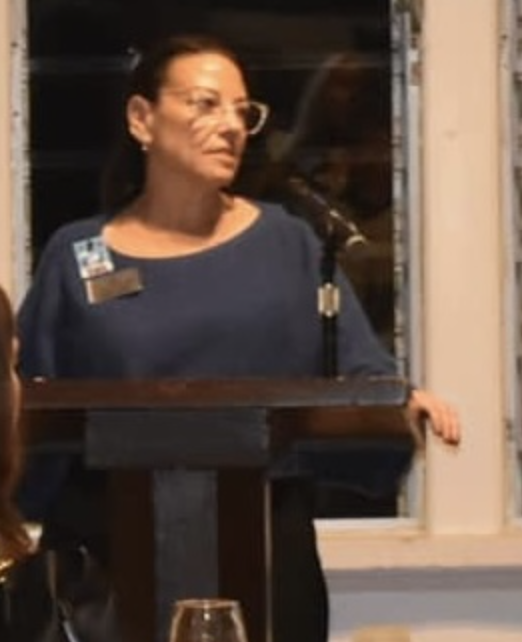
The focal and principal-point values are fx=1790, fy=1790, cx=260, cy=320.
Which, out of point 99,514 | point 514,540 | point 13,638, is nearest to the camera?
point 13,638

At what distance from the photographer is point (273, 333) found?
221cm

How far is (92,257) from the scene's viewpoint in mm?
2258

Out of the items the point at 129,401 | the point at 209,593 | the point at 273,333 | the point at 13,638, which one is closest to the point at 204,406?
the point at 129,401

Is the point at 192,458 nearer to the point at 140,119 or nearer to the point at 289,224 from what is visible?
the point at 289,224

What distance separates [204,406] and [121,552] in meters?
0.18

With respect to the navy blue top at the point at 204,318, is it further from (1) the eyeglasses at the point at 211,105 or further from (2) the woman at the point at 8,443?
(2) the woman at the point at 8,443

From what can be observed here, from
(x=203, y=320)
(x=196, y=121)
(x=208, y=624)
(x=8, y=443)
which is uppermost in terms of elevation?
(x=196, y=121)

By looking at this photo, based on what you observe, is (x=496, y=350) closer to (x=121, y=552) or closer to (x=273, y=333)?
(x=273, y=333)

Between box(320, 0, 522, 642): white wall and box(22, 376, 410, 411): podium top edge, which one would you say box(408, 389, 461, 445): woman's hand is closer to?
box(22, 376, 410, 411): podium top edge

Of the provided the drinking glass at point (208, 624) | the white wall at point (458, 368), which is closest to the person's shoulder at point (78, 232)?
the drinking glass at point (208, 624)

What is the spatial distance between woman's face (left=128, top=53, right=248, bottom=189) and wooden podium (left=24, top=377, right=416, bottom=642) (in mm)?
563

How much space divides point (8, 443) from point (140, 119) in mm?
868

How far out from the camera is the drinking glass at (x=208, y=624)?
1.32 m

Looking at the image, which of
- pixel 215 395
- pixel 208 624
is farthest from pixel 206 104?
pixel 208 624
